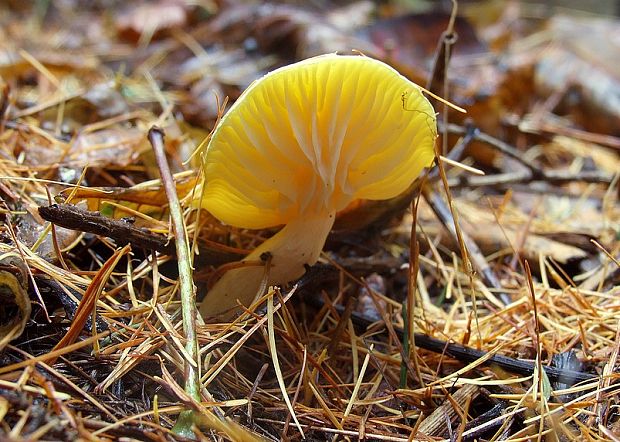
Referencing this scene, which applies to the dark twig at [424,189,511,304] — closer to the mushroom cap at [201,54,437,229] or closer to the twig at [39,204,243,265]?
the mushroom cap at [201,54,437,229]

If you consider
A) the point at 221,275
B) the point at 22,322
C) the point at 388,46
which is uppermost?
the point at 388,46

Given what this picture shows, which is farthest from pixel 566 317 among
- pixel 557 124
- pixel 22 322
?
pixel 557 124

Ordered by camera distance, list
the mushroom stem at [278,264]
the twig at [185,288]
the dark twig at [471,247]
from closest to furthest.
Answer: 1. the twig at [185,288]
2. the mushroom stem at [278,264]
3. the dark twig at [471,247]

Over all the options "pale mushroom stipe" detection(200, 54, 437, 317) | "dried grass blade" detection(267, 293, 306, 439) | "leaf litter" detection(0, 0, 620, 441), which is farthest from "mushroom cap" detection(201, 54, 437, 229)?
"dried grass blade" detection(267, 293, 306, 439)

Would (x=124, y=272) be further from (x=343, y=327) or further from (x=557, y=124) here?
(x=557, y=124)

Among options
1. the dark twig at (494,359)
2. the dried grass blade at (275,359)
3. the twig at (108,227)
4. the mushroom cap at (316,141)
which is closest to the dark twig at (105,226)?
the twig at (108,227)

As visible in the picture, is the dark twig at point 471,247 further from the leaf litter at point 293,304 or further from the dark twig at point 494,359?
the dark twig at point 494,359
